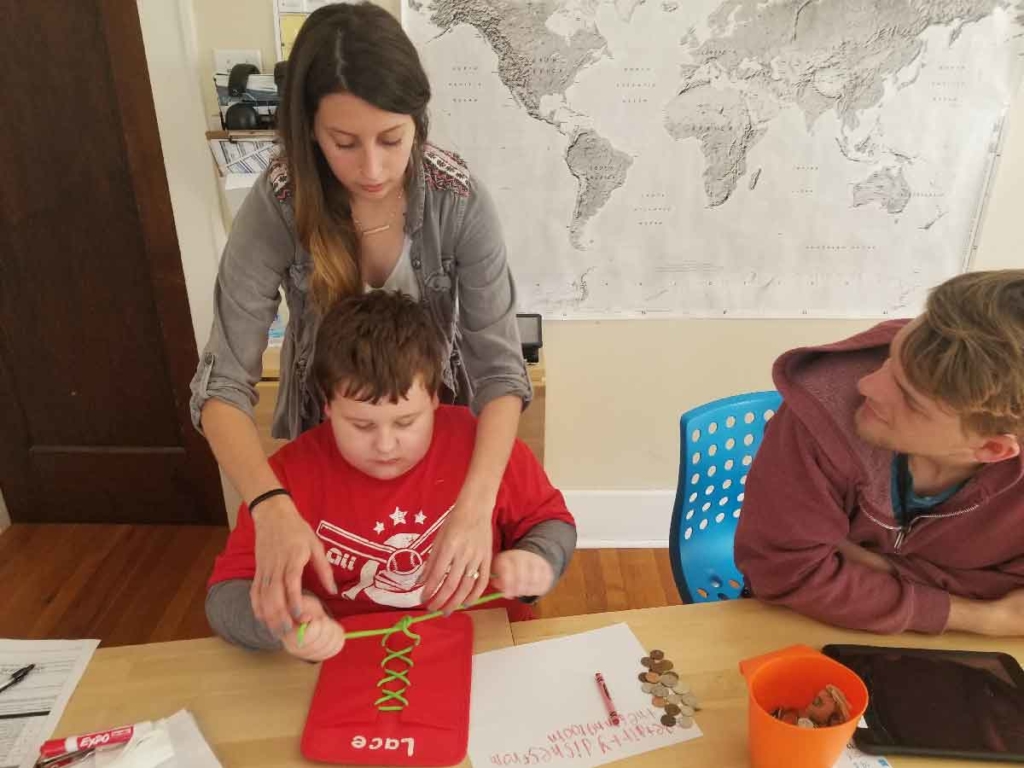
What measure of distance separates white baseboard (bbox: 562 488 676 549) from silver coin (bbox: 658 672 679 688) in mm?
1486

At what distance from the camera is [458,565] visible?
0.95 m

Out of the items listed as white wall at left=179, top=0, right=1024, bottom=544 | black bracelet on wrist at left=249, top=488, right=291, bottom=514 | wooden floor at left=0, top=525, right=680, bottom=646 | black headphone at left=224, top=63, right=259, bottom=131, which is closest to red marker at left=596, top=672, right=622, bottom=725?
black bracelet on wrist at left=249, top=488, right=291, bottom=514

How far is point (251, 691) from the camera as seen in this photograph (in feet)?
3.07

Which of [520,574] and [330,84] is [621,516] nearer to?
[520,574]

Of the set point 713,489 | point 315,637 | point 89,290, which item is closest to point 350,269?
point 315,637

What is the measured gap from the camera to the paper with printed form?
866 millimetres

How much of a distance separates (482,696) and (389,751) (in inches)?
5.0

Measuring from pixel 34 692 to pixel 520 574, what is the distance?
60 centimetres

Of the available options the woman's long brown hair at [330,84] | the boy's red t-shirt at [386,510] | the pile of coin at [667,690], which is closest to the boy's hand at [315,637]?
the boy's red t-shirt at [386,510]

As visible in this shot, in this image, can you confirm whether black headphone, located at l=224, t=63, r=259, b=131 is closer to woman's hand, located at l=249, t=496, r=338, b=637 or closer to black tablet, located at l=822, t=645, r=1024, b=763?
woman's hand, located at l=249, t=496, r=338, b=637

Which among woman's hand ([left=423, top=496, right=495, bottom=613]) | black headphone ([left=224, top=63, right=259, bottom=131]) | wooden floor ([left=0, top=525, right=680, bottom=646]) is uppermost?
black headphone ([left=224, top=63, right=259, bottom=131])

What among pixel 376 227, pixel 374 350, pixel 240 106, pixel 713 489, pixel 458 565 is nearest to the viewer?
pixel 458 565

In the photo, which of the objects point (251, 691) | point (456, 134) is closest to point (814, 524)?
point (251, 691)

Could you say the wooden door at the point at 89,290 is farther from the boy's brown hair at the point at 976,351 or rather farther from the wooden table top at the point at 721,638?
the boy's brown hair at the point at 976,351
